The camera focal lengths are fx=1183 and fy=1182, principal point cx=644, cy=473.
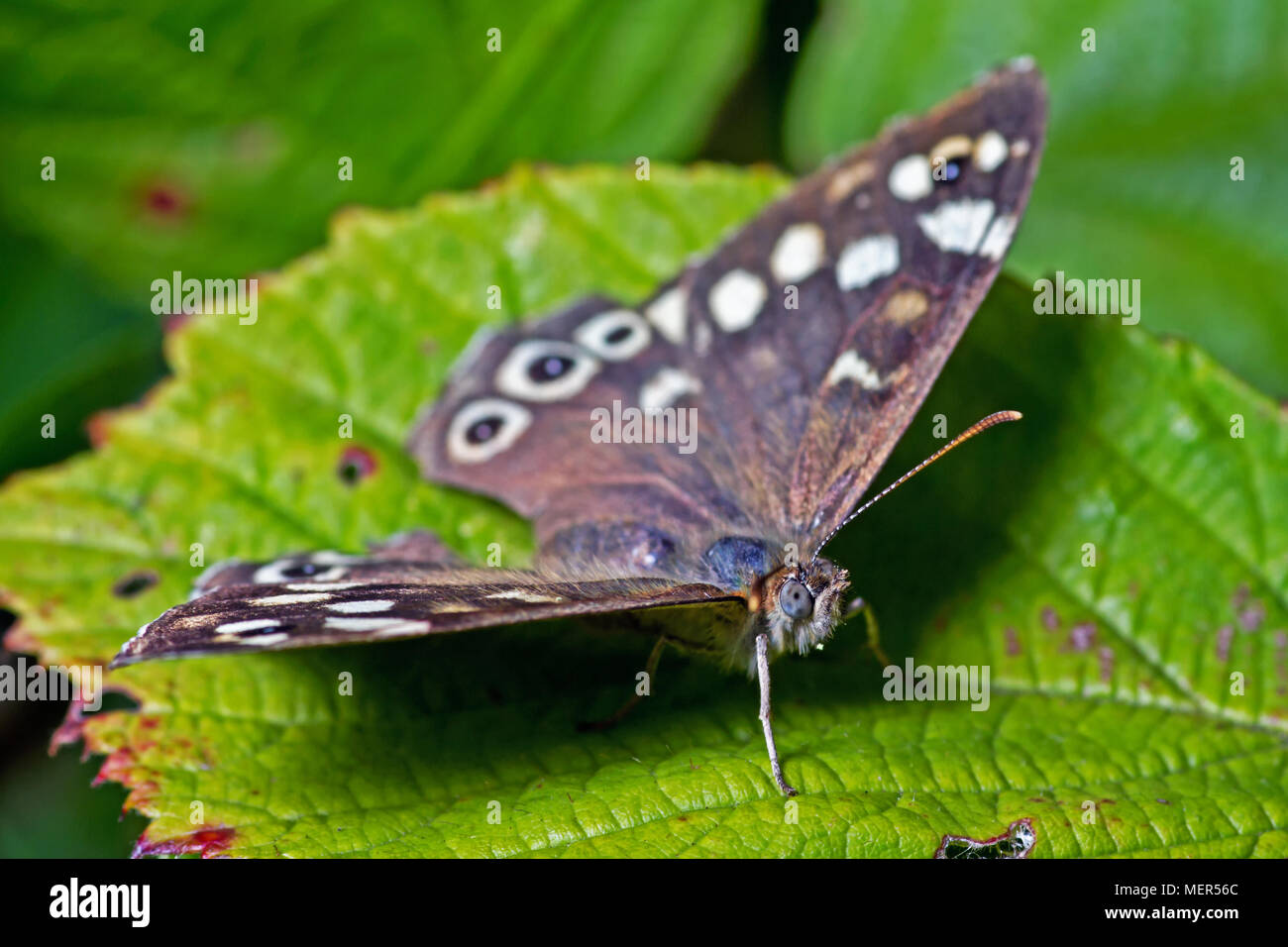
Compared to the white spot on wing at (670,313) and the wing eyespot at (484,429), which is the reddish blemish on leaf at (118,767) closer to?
the wing eyespot at (484,429)

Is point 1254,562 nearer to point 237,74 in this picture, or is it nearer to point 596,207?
point 596,207

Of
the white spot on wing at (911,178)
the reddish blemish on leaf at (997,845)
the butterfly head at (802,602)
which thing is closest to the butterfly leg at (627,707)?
the butterfly head at (802,602)

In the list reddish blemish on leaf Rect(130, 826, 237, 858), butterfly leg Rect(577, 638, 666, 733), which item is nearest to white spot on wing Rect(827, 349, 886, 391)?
butterfly leg Rect(577, 638, 666, 733)

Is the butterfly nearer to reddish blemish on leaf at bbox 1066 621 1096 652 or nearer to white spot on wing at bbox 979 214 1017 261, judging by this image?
white spot on wing at bbox 979 214 1017 261

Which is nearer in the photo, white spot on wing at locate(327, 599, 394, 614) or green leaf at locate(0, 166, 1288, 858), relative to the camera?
white spot on wing at locate(327, 599, 394, 614)

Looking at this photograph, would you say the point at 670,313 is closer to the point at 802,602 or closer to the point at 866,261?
the point at 866,261
